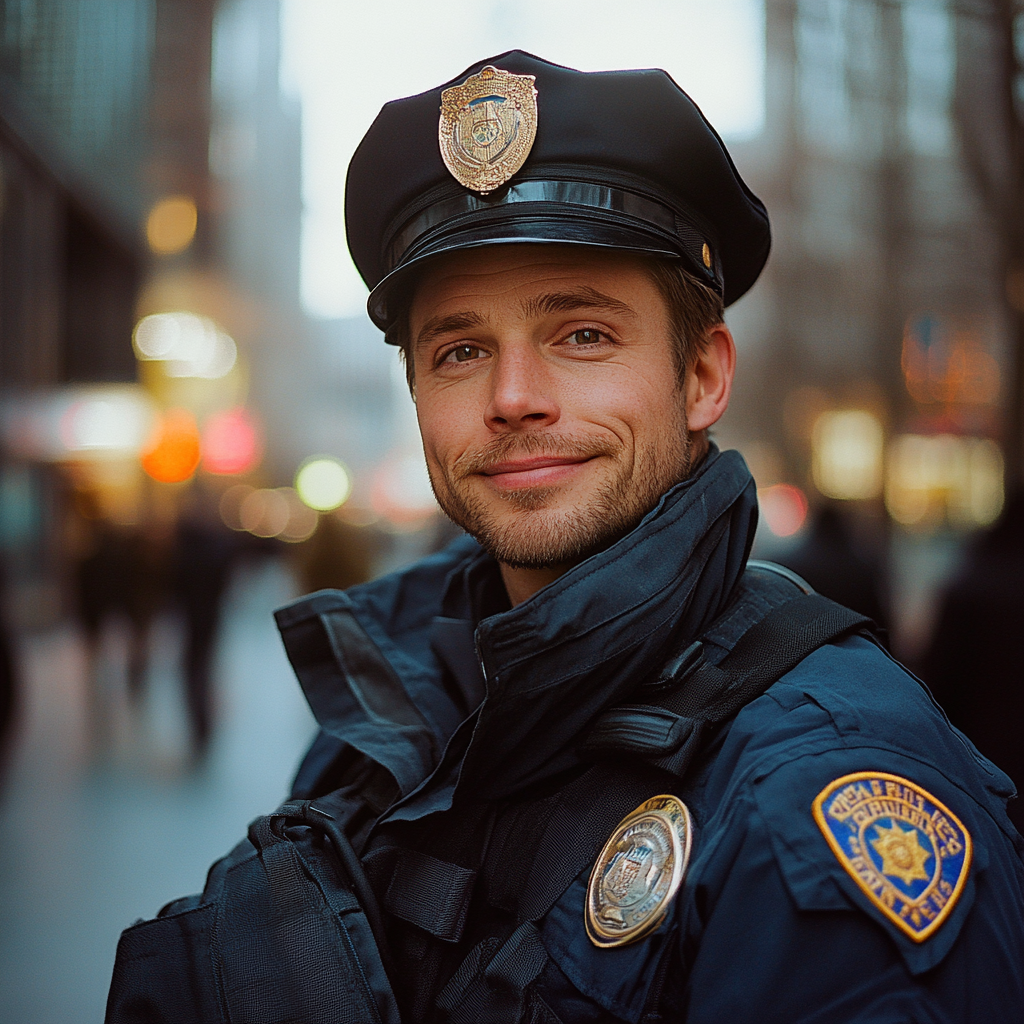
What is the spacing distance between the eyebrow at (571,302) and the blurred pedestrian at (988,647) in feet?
9.17

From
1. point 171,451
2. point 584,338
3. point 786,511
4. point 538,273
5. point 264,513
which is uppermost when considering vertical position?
point 538,273

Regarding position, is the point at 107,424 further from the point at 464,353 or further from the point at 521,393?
the point at 521,393

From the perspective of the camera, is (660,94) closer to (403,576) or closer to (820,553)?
(403,576)

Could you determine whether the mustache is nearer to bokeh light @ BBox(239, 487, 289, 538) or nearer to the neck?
the neck

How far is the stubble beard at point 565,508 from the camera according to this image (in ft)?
5.34

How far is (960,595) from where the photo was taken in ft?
13.3

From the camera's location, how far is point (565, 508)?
5.36 feet

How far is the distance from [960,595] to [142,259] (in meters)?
22.7

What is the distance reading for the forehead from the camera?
1.62 metres

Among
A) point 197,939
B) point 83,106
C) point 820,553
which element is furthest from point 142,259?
point 197,939

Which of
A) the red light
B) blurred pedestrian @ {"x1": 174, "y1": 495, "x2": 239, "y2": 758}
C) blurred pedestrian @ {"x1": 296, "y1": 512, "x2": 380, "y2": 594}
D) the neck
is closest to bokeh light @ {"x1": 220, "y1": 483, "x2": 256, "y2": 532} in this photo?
the red light

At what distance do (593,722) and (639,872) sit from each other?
270 mm

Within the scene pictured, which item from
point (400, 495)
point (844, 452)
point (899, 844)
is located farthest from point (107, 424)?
point (400, 495)

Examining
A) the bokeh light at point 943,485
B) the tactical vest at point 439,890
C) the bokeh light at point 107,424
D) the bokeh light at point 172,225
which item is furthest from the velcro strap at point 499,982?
the bokeh light at point 943,485
